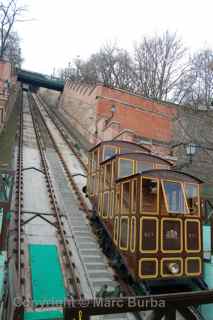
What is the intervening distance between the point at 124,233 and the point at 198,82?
2220 centimetres

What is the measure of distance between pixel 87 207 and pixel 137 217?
17.2 feet

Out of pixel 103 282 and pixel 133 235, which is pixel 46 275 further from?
pixel 133 235

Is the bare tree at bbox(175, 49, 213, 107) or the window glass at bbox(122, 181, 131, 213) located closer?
the window glass at bbox(122, 181, 131, 213)

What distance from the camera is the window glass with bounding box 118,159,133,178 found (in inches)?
384

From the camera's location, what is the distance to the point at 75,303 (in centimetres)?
257

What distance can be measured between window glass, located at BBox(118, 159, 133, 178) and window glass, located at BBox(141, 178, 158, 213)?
5.37 feet

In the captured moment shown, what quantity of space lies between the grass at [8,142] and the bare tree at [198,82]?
1349 cm

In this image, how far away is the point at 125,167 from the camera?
984cm

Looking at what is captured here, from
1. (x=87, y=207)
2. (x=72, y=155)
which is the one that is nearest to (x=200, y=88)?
(x=72, y=155)

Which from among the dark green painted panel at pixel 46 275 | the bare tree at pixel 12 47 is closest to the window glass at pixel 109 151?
the dark green painted panel at pixel 46 275

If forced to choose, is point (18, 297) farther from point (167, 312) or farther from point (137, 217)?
point (137, 217)

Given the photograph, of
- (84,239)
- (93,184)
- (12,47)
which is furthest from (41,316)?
(12,47)

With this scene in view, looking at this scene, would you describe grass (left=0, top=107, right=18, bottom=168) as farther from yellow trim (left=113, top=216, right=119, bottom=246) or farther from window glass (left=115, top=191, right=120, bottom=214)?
yellow trim (left=113, top=216, right=119, bottom=246)

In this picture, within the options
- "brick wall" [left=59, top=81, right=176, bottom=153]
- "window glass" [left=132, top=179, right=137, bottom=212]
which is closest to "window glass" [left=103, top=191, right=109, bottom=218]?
"window glass" [left=132, top=179, right=137, bottom=212]
